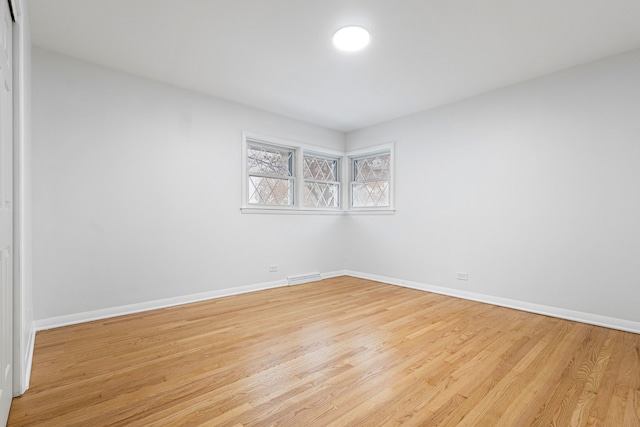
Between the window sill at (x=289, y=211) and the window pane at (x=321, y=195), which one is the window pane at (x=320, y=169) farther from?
the window sill at (x=289, y=211)

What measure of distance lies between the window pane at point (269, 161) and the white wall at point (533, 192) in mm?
1761

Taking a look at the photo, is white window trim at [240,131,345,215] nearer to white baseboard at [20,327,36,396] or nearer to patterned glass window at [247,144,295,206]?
patterned glass window at [247,144,295,206]

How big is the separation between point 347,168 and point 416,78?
235 cm

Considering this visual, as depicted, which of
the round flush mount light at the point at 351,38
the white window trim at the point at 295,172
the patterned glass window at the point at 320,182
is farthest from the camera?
the patterned glass window at the point at 320,182

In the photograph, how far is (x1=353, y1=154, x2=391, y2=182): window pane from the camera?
5.16 meters

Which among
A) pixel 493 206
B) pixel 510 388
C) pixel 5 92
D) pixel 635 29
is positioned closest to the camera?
pixel 5 92

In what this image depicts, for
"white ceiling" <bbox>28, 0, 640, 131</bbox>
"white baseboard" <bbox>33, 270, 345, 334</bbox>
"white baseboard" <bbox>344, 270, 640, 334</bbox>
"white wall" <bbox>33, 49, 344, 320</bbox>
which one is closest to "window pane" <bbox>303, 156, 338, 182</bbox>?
"white wall" <bbox>33, 49, 344, 320</bbox>

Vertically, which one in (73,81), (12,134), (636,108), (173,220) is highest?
(73,81)

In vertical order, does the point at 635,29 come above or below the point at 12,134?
above

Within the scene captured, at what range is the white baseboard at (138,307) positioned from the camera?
289cm

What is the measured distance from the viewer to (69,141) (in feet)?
9.83

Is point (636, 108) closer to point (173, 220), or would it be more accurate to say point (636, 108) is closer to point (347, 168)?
point (347, 168)

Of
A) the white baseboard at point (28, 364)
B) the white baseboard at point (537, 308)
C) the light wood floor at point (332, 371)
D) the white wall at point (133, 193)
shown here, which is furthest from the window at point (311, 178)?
the white baseboard at point (28, 364)

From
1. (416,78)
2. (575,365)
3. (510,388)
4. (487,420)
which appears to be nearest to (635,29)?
(416,78)
